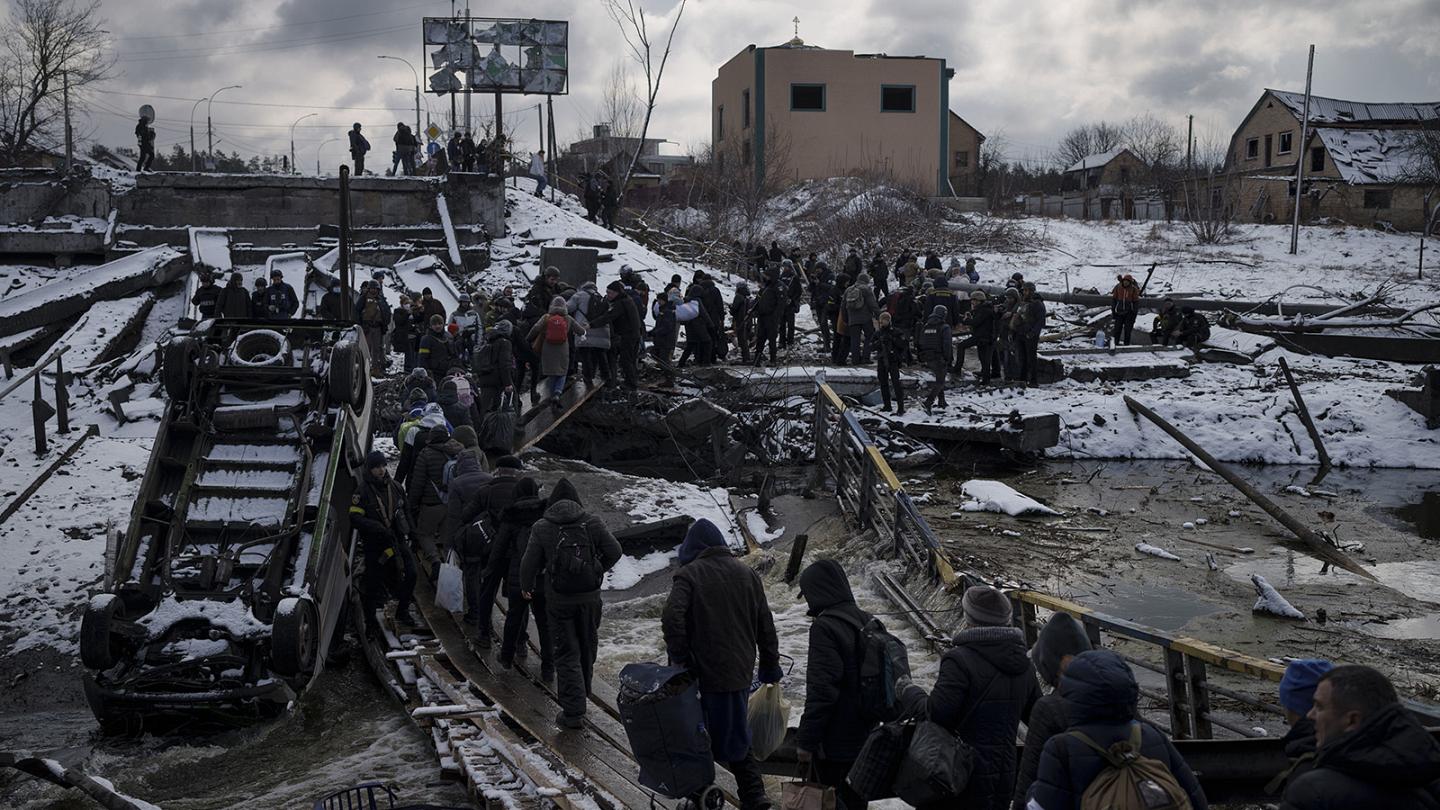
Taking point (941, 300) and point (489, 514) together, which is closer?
point (489, 514)

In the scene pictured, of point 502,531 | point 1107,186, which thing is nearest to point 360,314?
point 502,531

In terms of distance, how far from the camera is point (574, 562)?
24.3ft

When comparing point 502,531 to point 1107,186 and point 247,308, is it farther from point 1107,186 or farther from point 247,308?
point 1107,186

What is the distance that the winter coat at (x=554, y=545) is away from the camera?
24.8 feet

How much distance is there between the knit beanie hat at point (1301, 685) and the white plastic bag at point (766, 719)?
7.53ft

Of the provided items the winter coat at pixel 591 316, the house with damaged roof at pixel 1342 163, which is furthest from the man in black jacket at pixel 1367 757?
the house with damaged roof at pixel 1342 163

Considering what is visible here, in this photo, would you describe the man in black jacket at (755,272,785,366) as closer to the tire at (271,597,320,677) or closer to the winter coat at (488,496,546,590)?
the winter coat at (488,496,546,590)

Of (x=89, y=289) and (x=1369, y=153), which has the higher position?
(x=1369, y=153)

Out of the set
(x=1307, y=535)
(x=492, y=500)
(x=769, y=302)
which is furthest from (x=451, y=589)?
(x=769, y=302)

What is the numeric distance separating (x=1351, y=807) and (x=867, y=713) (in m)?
2.22

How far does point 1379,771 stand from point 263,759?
6.44 metres

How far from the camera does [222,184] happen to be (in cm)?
2841

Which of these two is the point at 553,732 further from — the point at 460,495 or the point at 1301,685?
the point at 1301,685

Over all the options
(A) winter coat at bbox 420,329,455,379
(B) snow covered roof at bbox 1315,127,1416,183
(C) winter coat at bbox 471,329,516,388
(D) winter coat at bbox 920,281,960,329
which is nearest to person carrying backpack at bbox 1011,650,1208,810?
(C) winter coat at bbox 471,329,516,388
